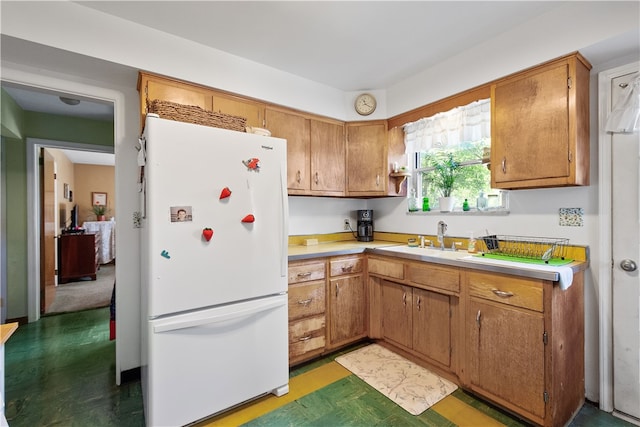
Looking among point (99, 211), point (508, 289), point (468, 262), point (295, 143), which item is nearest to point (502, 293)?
point (508, 289)

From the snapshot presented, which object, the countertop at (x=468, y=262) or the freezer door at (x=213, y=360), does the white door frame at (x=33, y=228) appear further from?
the countertop at (x=468, y=262)

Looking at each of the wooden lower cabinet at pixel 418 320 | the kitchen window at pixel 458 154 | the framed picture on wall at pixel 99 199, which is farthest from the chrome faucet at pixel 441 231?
the framed picture on wall at pixel 99 199

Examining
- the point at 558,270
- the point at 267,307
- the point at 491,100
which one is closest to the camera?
the point at 558,270

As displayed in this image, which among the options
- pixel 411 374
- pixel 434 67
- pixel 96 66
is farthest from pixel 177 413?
pixel 434 67

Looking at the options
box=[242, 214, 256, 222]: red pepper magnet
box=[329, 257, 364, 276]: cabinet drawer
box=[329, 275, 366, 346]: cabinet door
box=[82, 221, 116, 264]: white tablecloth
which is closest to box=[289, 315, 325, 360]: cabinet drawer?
box=[329, 275, 366, 346]: cabinet door

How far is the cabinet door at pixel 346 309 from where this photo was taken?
2494 millimetres

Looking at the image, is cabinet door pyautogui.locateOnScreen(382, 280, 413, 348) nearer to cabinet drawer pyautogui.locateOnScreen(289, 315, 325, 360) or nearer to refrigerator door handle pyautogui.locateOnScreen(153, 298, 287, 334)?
cabinet drawer pyautogui.locateOnScreen(289, 315, 325, 360)

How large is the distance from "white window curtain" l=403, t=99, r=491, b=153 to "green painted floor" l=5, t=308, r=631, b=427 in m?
1.96

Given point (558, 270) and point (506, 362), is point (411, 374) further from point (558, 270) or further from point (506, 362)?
point (558, 270)

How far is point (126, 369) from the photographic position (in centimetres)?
220

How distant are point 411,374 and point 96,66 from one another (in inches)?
121

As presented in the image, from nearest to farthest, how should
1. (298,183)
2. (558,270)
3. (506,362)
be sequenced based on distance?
(558,270)
(506,362)
(298,183)

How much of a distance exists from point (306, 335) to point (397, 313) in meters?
0.79

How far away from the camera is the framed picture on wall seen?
715cm
